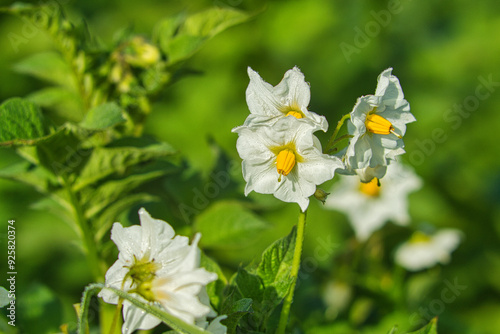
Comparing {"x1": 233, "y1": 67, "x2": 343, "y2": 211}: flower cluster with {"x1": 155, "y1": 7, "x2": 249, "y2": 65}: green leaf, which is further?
{"x1": 155, "y1": 7, "x2": 249, "y2": 65}: green leaf

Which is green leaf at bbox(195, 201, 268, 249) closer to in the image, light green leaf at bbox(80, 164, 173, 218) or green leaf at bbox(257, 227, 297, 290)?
light green leaf at bbox(80, 164, 173, 218)

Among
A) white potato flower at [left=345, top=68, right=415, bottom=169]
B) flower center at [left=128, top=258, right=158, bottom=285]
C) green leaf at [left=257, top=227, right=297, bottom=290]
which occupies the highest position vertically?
white potato flower at [left=345, top=68, right=415, bottom=169]

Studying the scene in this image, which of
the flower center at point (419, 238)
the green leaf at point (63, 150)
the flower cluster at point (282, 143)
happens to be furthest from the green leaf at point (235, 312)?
the flower center at point (419, 238)

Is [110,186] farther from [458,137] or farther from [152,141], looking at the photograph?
[458,137]

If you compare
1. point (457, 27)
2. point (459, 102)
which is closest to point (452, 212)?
point (459, 102)

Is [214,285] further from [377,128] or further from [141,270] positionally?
[377,128]

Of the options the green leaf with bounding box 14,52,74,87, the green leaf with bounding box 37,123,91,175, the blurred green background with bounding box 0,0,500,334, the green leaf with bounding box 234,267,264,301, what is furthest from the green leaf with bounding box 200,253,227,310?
the blurred green background with bounding box 0,0,500,334

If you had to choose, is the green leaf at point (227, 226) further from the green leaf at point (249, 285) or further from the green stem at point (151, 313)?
the green stem at point (151, 313)
